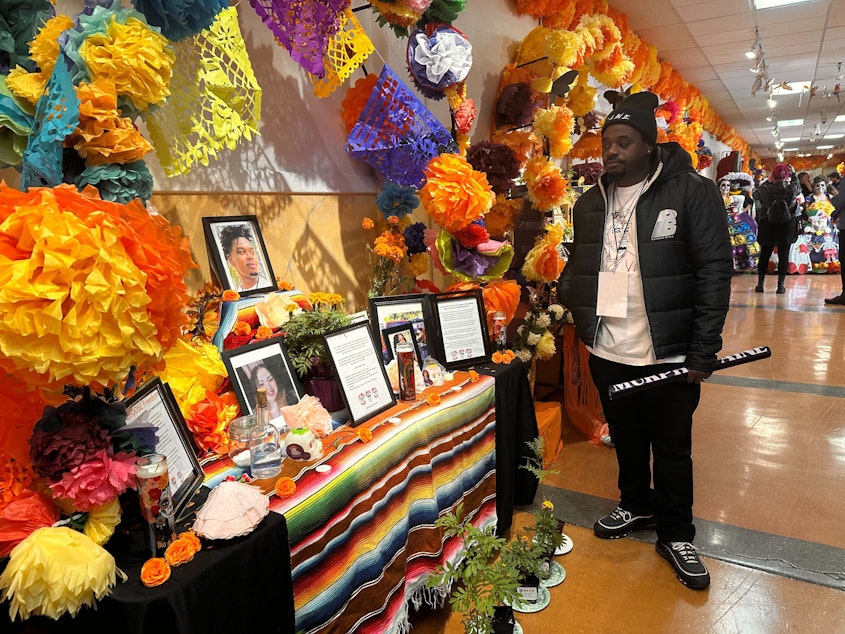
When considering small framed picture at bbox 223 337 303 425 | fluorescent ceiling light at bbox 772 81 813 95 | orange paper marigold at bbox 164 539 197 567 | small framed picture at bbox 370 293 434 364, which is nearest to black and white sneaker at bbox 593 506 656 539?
small framed picture at bbox 370 293 434 364

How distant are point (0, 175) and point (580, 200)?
1827mm

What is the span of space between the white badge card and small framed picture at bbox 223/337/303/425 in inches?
44.2

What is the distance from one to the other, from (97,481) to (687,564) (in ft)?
6.23

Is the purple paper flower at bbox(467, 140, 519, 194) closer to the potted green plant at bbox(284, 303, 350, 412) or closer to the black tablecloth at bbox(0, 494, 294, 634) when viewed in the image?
the potted green plant at bbox(284, 303, 350, 412)

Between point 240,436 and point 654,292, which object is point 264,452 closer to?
point 240,436

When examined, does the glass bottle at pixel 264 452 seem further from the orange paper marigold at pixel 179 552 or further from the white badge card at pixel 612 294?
the white badge card at pixel 612 294

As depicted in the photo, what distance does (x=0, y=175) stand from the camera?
4.07 feet

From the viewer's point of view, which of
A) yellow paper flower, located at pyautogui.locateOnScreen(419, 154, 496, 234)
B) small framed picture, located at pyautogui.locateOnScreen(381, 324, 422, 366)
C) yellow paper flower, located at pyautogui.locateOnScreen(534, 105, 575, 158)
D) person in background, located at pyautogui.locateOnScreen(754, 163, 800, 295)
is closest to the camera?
small framed picture, located at pyautogui.locateOnScreen(381, 324, 422, 366)

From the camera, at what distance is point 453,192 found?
2057mm

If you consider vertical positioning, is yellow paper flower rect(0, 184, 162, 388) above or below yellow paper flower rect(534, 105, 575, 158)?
below

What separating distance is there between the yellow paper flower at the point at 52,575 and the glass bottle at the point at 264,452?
468 mm

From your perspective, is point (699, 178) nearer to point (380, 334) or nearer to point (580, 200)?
point (580, 200)

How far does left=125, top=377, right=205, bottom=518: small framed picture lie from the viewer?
108 centimetres

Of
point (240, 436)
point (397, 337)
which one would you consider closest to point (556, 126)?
point (397, 337)
